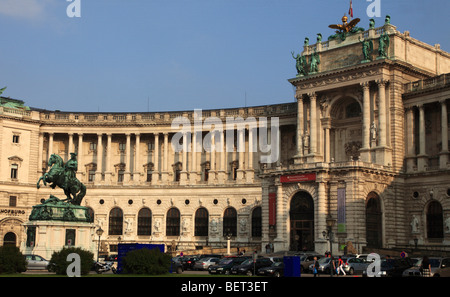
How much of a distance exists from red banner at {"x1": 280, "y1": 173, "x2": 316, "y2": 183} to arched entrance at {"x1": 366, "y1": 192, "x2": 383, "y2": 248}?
668 centimetres

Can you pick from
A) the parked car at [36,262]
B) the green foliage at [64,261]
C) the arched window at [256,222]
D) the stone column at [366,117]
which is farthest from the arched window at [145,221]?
the green foliage at [64,261]

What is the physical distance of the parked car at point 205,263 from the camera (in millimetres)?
65188

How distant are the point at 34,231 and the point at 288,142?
167 feet

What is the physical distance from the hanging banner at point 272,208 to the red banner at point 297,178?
2.43 metres

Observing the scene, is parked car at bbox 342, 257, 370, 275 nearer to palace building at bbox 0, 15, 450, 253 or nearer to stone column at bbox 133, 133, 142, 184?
palace building at bbox 0, 15, 450, 253

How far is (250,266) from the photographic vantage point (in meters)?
56.8

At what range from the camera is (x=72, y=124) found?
342 ft

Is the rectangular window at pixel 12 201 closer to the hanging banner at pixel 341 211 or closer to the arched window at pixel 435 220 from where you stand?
the hanging banner at pixel 341 211

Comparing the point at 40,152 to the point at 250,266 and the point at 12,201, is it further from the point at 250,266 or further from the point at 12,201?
the point at 250,266

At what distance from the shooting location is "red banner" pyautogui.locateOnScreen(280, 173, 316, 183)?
76787 mm
